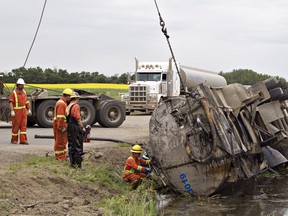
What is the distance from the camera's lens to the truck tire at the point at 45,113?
19312mm

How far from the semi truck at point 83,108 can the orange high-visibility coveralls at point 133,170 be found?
7.98 meters

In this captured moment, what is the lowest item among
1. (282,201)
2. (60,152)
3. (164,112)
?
(282,201)

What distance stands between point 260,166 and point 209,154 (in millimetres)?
1679

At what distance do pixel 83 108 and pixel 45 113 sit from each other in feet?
4.08

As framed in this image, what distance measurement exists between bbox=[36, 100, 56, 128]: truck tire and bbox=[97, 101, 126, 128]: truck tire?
1.69 metres

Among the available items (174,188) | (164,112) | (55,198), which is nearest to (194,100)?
(164,112)

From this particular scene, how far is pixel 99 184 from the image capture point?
10320 mm

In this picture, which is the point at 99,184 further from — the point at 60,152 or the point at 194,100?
the point at 194,100

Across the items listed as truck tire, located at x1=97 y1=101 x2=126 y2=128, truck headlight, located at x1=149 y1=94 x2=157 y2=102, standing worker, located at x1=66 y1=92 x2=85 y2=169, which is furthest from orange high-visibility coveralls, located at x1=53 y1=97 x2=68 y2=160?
truck headlight, located at x1=149 y1=94 x2=157 y2=102

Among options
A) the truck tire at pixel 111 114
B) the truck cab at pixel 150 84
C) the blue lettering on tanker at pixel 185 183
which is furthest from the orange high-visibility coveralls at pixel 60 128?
the truck cab at pixel 150 84

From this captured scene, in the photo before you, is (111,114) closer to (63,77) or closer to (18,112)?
(18,112)

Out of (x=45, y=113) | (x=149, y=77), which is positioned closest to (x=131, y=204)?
(x=45, y=113)

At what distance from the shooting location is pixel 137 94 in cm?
2856

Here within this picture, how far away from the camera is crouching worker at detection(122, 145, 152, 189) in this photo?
11.0 metres
